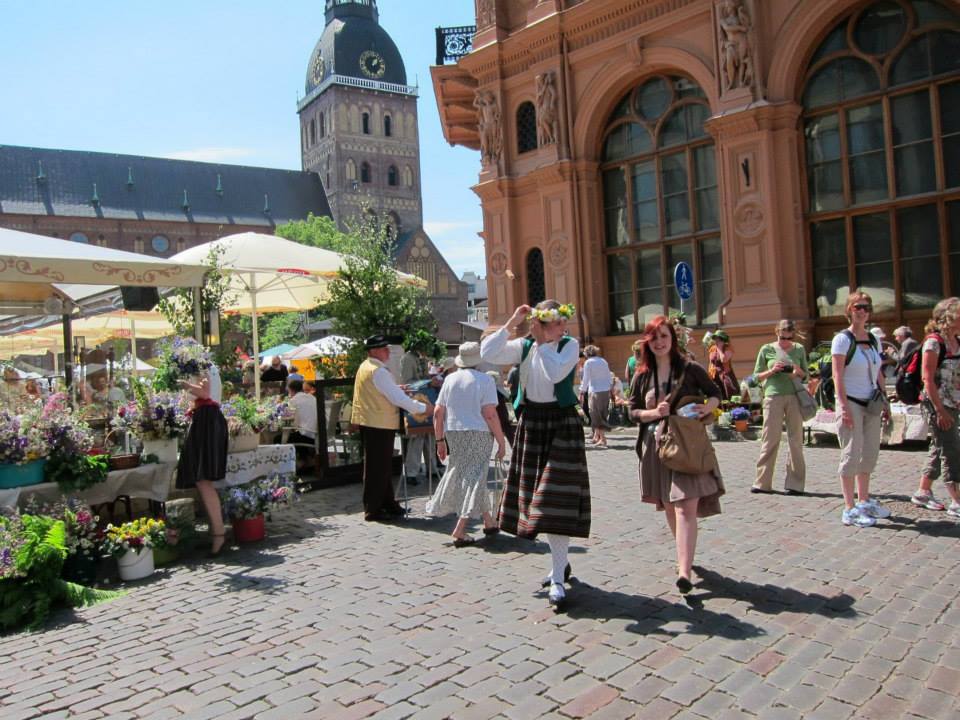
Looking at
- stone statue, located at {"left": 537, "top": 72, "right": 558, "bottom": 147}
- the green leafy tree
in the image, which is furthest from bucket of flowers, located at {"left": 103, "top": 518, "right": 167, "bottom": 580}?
stone statue, located at {"left": 537, "top": 72, "right": 558, "bottom": 147}

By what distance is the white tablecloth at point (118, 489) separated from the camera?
626 centimetres

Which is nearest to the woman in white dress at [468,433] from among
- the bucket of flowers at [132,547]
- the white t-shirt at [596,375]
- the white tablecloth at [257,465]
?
the white tablecloth at [257,465]

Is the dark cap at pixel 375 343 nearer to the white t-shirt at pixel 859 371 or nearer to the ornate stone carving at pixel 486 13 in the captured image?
the white t-shirt at pixel 859 371

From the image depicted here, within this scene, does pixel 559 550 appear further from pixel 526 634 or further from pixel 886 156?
pixel 886 156

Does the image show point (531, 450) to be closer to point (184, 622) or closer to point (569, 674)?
point (569, 674)

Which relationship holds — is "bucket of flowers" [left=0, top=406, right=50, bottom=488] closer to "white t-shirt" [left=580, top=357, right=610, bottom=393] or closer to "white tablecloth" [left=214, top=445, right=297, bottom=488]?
"white tablecloth" [left=214, top=445, right=297, bottom=488]

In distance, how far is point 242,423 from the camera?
7.83m

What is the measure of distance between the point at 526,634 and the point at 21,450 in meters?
4.26

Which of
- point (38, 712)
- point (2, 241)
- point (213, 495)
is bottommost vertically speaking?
point (38, 712)

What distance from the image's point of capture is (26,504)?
247 inches

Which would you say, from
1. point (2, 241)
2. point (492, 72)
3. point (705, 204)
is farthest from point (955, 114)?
point (2, 241)

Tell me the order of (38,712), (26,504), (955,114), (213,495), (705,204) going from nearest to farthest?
(38,712)
(26,504)
(213,495)
(955,114)
(705,204)

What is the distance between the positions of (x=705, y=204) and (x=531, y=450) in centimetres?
1322

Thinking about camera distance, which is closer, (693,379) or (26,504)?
(693,379)
